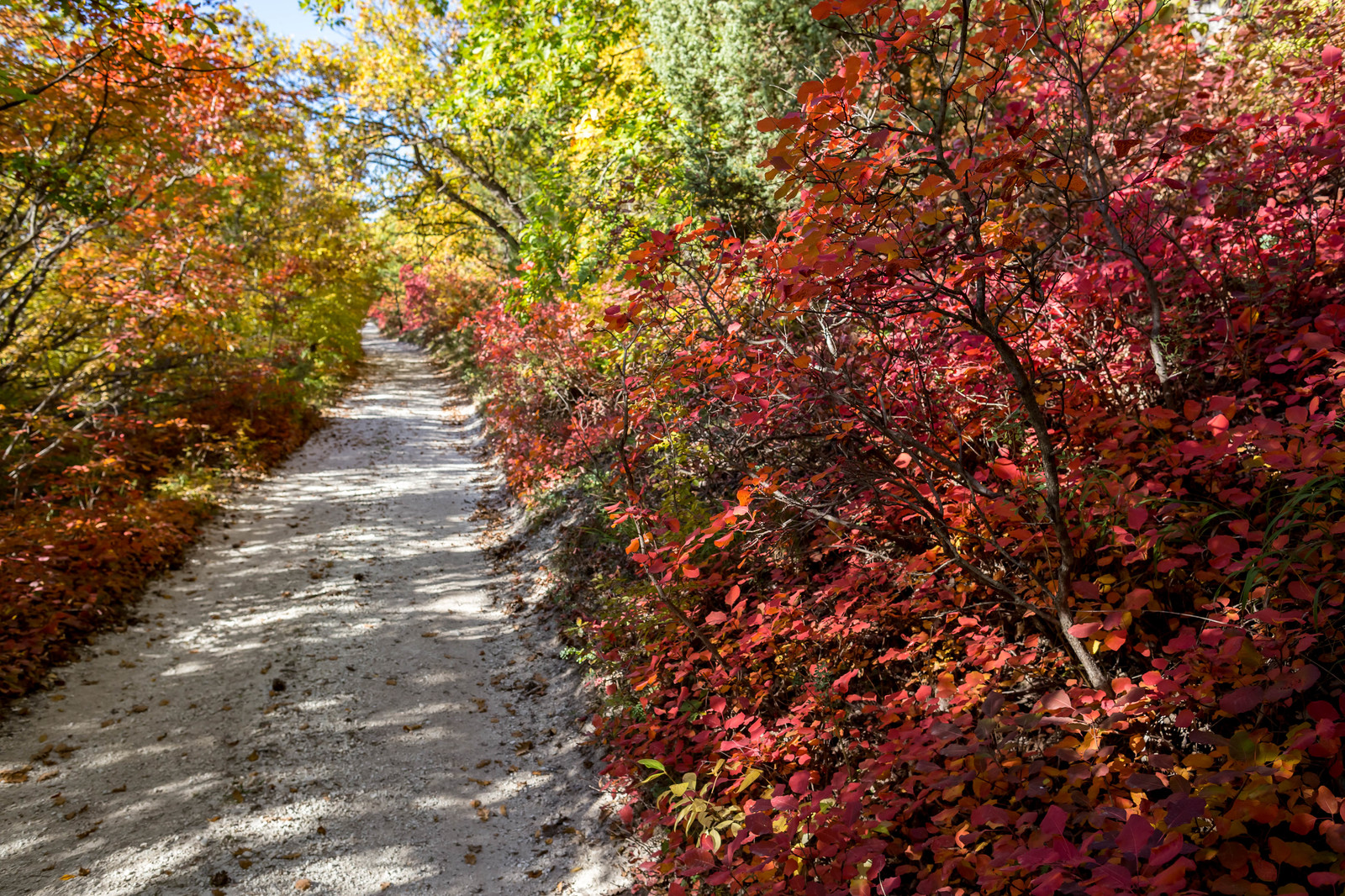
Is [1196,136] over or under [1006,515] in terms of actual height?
over

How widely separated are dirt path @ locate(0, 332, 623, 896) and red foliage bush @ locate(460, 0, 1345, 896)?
2.73 feet

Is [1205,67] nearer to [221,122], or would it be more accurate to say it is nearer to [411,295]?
[221,122]

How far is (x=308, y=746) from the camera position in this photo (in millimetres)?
4461

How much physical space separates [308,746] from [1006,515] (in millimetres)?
4739

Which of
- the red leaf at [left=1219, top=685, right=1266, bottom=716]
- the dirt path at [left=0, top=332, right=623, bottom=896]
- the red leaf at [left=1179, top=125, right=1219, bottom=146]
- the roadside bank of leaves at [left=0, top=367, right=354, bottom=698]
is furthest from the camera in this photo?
the roadside bank of leaves at [left=0, top=367, right=354, bottom=698]

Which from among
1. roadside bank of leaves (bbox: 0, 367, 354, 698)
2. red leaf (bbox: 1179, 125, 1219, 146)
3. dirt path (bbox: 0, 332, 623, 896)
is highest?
red leaf (bbox: 1179, 125, 1219, 146)

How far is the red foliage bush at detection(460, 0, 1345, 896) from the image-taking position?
6.49 feet

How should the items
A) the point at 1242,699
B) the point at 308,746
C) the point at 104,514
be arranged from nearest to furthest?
the point at 1242,699 < the point at 308,746 < the point at 104,514

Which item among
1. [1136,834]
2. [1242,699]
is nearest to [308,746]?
[1136,834]

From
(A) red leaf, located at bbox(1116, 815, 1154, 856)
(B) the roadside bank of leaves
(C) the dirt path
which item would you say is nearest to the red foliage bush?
(A) red leaf, located at bbox(1116, 815, 1154, 856)

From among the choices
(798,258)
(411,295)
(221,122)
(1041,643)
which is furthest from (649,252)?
(411,295)

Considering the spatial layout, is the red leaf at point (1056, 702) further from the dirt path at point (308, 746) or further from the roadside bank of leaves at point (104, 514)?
the roadside bank of leaves at point (104, 514)

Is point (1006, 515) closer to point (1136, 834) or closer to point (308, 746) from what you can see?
point (1136, 834)

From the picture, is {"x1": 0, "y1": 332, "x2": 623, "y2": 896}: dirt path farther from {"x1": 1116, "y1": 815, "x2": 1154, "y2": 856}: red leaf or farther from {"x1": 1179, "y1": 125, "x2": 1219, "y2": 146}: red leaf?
{"x1": 1179, "y1": 125, "x2": 1219, "y2": 146}: red leaf
